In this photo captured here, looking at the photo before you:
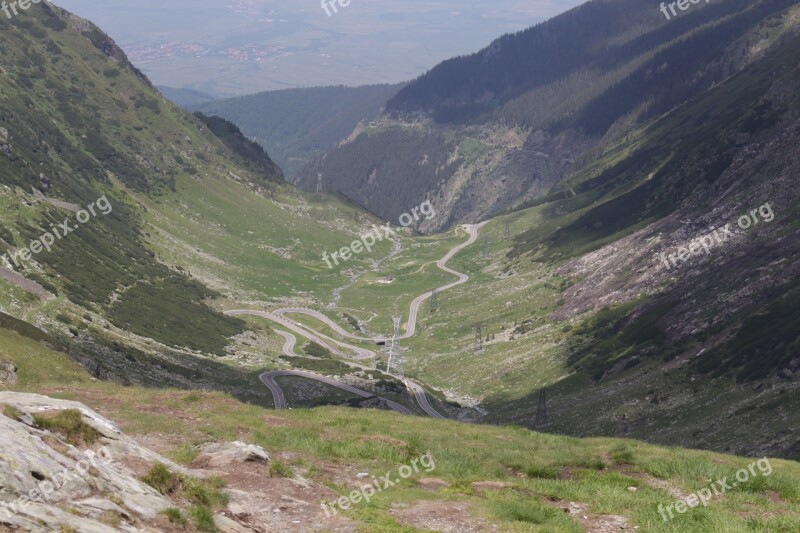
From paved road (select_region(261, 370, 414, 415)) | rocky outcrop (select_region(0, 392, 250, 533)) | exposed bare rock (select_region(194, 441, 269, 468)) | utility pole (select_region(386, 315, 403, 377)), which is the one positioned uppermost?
rocky outcrop (select_region(0, 392, 250, 533))

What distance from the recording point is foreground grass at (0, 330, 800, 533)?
24.6m

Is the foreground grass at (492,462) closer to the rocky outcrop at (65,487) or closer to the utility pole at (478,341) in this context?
the rocky outcrop at (65,487)

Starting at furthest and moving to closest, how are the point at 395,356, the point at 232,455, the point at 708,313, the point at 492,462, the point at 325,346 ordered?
the point at 325,346 < the point at 395,356 < the point at 708,313 < the point at 492,462 < the point at 232,455

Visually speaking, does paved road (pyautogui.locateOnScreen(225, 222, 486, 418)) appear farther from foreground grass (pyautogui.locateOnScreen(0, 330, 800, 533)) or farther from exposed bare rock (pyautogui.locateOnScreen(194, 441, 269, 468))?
exposed bare rock (pyautogui.locateOnScreen(194, 441, 269, 468))

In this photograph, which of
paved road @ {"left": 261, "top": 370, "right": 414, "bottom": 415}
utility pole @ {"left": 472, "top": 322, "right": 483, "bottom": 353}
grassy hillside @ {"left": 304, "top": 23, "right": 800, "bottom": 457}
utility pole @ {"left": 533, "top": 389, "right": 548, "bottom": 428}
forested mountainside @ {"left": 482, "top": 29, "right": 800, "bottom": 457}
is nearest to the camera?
forested mountainside @ {"left": 482, "top": 29, "right": 800, "bottom": 457}

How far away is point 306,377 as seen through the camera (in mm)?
131125

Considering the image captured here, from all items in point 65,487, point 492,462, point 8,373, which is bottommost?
point 492,462

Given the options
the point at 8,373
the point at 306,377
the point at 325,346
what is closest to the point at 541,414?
the point at 306,377

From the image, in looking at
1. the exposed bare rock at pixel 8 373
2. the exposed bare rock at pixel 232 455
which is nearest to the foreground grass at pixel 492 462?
the exposed bare rock at pixel 232 455

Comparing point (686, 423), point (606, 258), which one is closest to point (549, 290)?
point (606, 258)

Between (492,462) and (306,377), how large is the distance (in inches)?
3965

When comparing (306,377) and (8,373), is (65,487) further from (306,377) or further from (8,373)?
(306,377)

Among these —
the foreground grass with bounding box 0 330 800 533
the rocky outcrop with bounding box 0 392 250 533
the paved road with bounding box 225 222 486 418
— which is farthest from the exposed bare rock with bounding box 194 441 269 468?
the paved road with bounding box 225 222 486 418

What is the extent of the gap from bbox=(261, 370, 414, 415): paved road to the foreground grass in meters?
66.6
